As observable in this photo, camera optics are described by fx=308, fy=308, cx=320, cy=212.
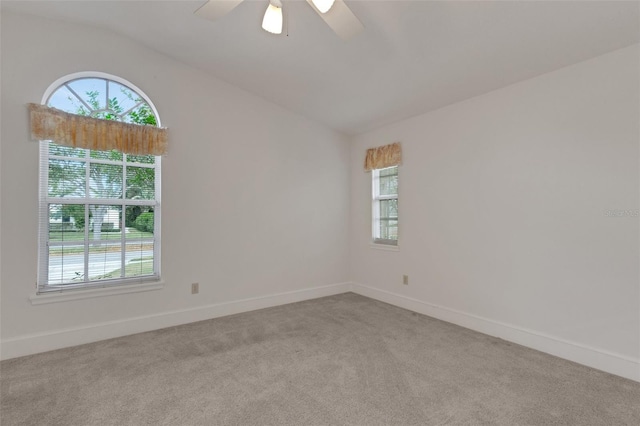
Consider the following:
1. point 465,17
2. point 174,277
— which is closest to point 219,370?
point 174,277

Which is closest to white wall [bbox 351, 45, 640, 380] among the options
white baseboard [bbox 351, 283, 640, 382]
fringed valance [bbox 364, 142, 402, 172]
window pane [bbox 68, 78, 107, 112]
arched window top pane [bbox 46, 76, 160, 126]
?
white baseboard [bbox 351, 283, 640, 382]

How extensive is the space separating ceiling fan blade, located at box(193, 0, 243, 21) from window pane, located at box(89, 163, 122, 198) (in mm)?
2009

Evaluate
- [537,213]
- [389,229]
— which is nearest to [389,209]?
[389,229]

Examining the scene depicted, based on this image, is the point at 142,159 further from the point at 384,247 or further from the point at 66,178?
the point at 384,247

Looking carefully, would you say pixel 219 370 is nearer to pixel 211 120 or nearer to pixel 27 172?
pixel 27 172

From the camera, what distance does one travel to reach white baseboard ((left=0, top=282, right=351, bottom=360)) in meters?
2.67

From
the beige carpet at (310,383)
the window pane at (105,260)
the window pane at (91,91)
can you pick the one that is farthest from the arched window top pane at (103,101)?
the beige carpet at (310,383)

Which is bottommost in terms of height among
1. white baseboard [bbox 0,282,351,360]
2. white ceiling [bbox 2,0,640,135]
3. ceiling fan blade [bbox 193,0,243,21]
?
white baseboard [bbox 0,282,351,360]

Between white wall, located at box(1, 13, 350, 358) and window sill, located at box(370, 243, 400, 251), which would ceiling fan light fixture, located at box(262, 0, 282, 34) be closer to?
white wall, located at box(1, 13, 350, 358)

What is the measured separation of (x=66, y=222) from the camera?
2.95m

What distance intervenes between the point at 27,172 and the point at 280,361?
9.08ft

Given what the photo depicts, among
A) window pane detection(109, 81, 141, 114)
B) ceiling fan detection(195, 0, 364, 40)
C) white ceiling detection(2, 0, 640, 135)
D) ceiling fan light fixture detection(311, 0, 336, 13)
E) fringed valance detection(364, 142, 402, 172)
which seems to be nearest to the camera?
ceiling fan light fixture detection(311, 0, 336, 13)

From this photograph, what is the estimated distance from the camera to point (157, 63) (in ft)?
11.0

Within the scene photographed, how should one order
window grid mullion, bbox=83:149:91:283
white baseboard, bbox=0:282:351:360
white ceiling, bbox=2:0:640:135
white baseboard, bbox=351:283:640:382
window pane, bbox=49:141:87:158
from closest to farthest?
white ceiling, bbox=2:0:640:135 < white baseboard, bbox=351:283:640:382 < white baseboard, bbox=0:282:351:360 < window pane, bbox=49:141:87:158 < window grid mullion, bbox=83:149:91:283
